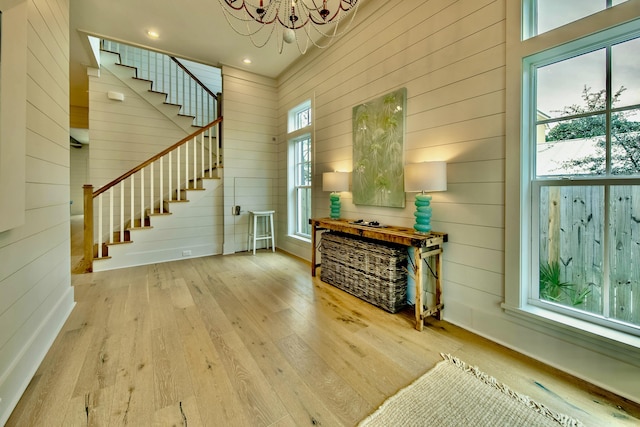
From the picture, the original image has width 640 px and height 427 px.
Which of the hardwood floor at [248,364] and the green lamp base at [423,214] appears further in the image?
the green lamp base at [423,214]

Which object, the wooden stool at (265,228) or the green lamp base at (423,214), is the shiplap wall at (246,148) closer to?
the wooden stool at (265,228)

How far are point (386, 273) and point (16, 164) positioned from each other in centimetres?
Answer: 263

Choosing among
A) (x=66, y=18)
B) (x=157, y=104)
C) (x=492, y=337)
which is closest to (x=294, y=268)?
(x=492, y=337)

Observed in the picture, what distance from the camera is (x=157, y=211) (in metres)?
4.51

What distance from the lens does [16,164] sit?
143cm

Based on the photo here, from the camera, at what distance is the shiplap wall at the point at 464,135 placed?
1842 mm

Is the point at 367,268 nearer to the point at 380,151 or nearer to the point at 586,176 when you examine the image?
the point at 380,151

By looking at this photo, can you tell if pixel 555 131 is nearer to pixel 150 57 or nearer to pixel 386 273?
pixel 386 273

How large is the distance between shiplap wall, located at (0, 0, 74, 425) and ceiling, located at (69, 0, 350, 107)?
0.96 metres

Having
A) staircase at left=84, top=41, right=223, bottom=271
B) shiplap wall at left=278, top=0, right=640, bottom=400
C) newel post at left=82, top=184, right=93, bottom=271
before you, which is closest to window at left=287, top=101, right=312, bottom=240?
staircase at left=84, top=41, right=223, bottom=271

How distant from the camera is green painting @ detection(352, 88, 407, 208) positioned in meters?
2.64

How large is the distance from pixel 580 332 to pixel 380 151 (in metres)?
2.10

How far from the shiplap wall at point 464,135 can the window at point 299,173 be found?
1.68 meters

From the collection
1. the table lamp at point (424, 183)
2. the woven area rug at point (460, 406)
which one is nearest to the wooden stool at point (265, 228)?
the table lamp at point (424, 183)
